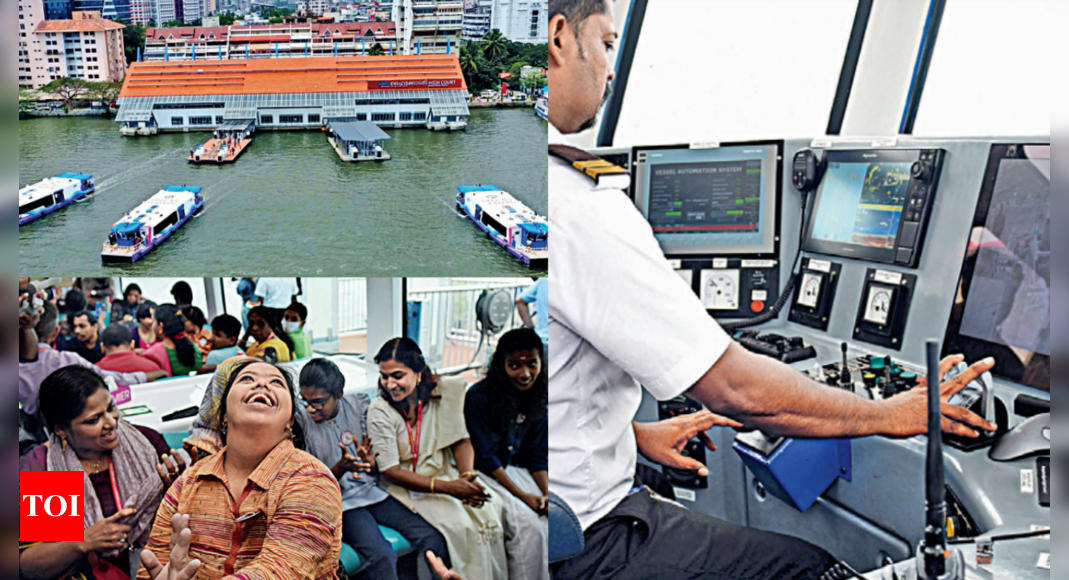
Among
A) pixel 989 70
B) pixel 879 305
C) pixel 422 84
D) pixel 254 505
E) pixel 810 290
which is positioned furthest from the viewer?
pixel 989 70

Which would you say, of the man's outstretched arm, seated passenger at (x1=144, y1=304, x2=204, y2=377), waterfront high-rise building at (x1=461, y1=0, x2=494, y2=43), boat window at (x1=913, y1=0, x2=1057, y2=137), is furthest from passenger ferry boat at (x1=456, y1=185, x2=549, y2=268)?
boat window at (x1=913, y1=0, x2=1057, y2=137)

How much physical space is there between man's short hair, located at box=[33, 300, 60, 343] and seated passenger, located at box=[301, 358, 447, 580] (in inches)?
25.0

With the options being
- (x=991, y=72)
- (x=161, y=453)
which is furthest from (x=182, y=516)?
(x=991, y=72)

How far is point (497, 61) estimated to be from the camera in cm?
212

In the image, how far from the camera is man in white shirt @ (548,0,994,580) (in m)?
1.84

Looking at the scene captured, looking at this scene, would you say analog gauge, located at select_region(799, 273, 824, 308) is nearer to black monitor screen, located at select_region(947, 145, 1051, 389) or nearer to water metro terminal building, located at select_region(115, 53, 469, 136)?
black monitor screen, located at select_region(947, 145, 1051, 389)

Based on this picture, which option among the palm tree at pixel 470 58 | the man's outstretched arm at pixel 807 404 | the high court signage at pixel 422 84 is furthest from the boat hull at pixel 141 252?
the man's outstretched arm at pixel 807 404

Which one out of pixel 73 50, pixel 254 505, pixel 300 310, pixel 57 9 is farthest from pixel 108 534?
pixel 57 9

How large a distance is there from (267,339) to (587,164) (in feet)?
3.11

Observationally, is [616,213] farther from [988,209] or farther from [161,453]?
[161,453]

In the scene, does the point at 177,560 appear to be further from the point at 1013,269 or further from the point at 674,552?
the point at 1013,269

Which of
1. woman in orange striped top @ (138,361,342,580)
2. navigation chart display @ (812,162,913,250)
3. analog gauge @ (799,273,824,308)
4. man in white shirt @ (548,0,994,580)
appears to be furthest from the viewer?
analog gauge @ (799,273,824,308)

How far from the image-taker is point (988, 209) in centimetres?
216

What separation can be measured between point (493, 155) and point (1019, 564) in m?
1.73
